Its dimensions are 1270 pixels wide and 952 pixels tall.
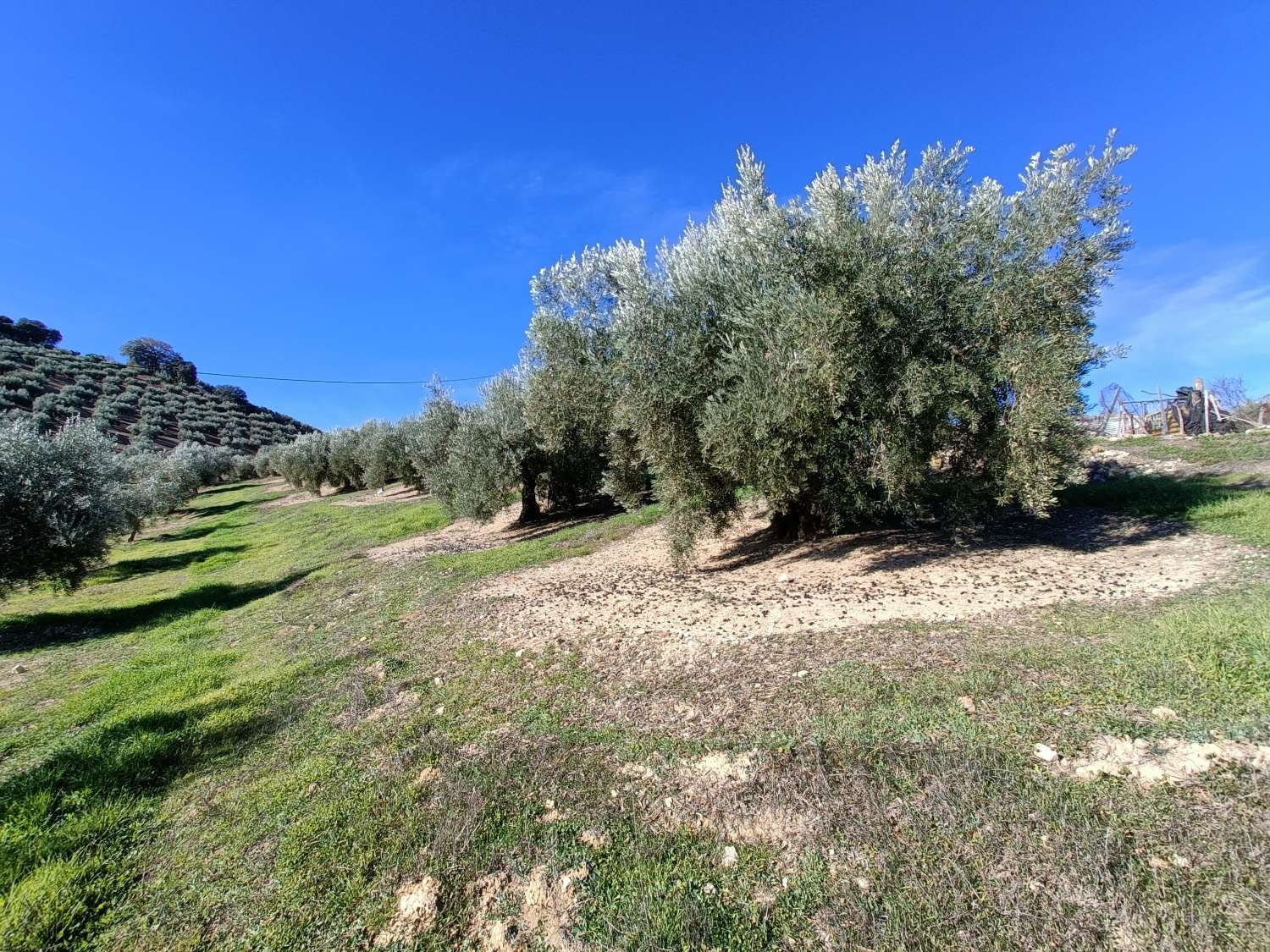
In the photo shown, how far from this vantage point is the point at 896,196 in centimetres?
906

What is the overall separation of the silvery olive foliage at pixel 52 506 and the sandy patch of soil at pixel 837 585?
10938mm

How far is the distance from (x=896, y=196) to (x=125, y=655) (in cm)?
1634

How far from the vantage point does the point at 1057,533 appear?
10.5m

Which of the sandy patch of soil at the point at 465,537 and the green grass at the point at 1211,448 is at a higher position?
the green grass at the point at 1211,448

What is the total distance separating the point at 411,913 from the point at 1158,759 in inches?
197

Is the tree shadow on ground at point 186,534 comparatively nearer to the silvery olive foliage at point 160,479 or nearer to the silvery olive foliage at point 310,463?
the silvery olive foliage at point 160,479

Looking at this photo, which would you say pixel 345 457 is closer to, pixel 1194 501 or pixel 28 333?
pixel 1194 501

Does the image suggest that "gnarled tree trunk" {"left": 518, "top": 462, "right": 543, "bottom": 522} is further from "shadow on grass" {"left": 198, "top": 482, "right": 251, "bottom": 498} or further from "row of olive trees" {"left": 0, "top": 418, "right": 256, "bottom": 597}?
"shadow on grass" {"left": 198, "top": 482, "right": 251, "bottom": 498}

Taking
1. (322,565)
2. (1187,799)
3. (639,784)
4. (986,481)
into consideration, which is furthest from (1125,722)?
(322,565)

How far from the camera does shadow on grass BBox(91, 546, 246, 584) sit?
19.7 metres

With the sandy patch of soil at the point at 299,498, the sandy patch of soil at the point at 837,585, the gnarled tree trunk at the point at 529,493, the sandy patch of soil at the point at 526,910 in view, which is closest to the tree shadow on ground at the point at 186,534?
the sandy patch of soil at the point at 299,498

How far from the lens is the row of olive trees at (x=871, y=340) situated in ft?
27.0

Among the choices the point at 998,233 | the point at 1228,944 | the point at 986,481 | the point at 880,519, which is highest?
the point at 998,233

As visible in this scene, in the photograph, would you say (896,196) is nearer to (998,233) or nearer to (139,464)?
(998,233)
